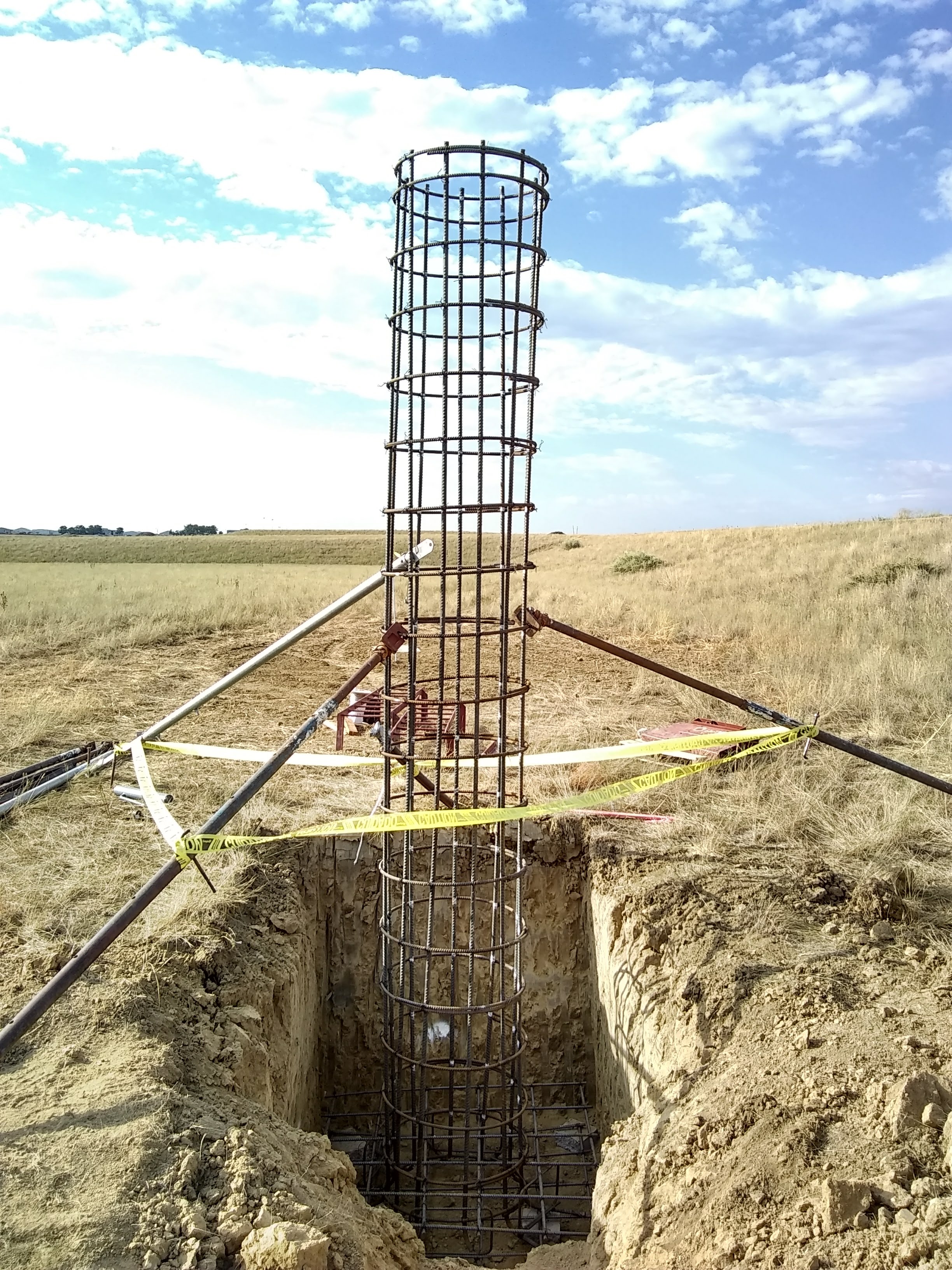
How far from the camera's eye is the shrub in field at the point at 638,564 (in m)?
23.1

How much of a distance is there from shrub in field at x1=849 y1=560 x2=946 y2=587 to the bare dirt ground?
Answer: 6.27 m

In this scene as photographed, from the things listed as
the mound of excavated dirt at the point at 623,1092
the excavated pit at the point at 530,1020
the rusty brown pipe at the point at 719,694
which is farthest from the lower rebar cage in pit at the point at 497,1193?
the rusty brown pipe at the point at 719,694

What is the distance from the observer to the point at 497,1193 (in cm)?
494

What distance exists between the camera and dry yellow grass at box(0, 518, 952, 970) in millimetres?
5730

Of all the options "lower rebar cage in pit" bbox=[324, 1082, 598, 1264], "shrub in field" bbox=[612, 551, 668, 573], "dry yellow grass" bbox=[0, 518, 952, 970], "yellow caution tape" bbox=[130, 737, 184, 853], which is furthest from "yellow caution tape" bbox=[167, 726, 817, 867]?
"shrub in field" bbox=[612, 551, 668, 573]

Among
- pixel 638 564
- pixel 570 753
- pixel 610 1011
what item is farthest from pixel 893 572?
pixel 610 1011

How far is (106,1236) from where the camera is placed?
2.83 meters

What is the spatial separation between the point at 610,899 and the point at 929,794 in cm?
261

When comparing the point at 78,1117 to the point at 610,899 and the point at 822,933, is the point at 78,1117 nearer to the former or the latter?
the point at 610,899

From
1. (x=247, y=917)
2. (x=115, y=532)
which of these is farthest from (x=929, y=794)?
(x=115, y=532)

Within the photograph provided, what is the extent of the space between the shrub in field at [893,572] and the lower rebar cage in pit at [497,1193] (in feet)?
38.8

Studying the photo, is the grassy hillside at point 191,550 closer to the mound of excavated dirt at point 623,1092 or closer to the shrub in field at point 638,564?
the shrub in field at point 638,564

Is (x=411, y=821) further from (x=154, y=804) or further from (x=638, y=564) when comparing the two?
(x=638, y=564)

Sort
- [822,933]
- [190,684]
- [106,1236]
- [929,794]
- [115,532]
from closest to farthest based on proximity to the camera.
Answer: [106,1236], [822,933], [929,794], [190,684], [115,532]
